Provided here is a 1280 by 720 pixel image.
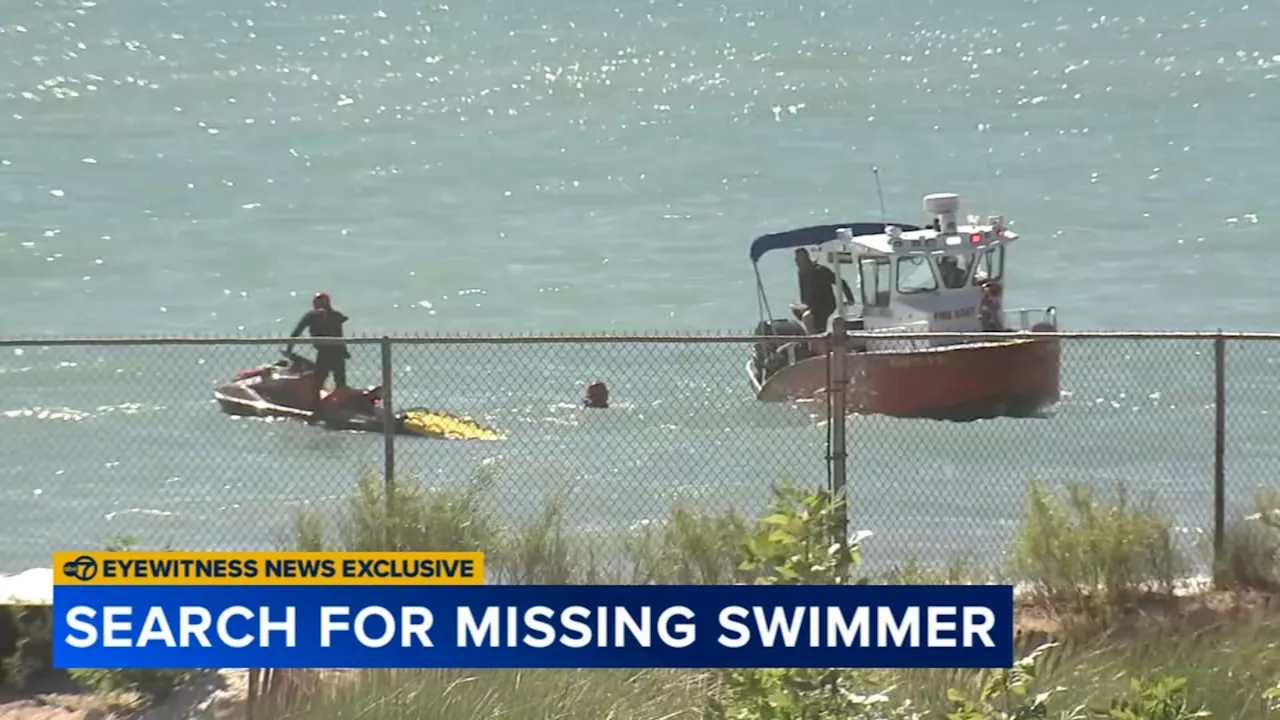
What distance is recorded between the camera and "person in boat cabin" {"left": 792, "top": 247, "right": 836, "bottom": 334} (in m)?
22.7

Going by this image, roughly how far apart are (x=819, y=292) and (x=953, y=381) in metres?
2.48

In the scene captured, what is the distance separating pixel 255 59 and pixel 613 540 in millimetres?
84937

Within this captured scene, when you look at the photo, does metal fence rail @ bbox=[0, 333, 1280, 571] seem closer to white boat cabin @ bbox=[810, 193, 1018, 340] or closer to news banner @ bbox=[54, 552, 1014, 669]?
news banner @ bbox=[54, 552, 1014, 669]

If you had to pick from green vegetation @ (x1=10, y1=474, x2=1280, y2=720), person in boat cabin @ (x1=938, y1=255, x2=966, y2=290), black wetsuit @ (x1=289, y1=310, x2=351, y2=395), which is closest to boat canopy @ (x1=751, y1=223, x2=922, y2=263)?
person in boat cabin @ (x1=938, y1=255, x2=966, y2=290)

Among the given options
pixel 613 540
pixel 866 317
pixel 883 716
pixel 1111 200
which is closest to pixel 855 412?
pixel 866 317

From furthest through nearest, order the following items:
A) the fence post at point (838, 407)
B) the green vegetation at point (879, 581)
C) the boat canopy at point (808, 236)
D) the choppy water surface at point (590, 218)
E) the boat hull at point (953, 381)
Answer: the boat canopy at point (808, 236) < the boat hull at point (953, 381) < the choppy water surface at point (590, 218) < the fence post at point (838, 407) < the green vegetation at point (879, 581)

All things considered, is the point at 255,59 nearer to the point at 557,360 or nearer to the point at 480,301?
the point at 480,301

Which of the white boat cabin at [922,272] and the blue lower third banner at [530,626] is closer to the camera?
the blue lower third banner at [530,626]

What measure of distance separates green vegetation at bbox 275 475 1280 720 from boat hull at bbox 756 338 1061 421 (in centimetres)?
795

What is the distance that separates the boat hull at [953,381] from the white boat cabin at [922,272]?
1150 millimetres

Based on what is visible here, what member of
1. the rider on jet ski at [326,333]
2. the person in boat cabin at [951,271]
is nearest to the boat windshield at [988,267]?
the person in boat cabin at [951,271]

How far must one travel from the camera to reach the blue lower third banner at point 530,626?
876 cm

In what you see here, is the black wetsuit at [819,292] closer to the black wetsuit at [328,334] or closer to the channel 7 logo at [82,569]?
the black wetsuit at [328,334]

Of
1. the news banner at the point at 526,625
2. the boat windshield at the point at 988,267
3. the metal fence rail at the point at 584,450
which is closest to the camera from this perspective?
the news banner at the point at 526,625
